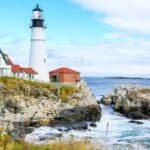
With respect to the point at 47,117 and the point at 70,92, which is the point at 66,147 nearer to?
the point at 47,117

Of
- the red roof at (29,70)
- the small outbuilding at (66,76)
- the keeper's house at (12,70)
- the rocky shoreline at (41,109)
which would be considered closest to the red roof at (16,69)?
the keeper's house at (12,70)

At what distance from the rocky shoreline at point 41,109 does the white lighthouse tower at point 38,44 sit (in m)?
6.16

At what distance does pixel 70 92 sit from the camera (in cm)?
3794

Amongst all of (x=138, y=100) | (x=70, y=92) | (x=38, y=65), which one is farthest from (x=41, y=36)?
(x=138, y=100)

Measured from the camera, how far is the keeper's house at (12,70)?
4239 cm

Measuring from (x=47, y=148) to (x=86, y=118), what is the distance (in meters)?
27.9

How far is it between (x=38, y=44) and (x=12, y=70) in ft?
10.6

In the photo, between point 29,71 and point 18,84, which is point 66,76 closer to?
point 29,71

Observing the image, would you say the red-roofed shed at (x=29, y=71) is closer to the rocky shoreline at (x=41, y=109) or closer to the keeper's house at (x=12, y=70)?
the keeper's house at (x=12, y=70)

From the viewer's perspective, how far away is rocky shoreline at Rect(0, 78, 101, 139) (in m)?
32.8

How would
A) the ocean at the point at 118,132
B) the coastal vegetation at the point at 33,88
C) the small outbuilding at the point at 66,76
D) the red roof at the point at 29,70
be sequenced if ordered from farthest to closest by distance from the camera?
the small outbuilding at the point at 66,76
the red roof at the point at 29,70
the coastal vegetation at the point at 33,88
the ocean at the point at 118,132

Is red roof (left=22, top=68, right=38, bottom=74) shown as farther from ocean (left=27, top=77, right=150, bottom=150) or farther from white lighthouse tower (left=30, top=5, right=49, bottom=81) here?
ocean (left=27, top=77, right=150, bottom=150)

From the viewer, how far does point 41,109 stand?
34344 mm

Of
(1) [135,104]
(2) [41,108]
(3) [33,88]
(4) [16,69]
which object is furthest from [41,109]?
(1) [135,104]
